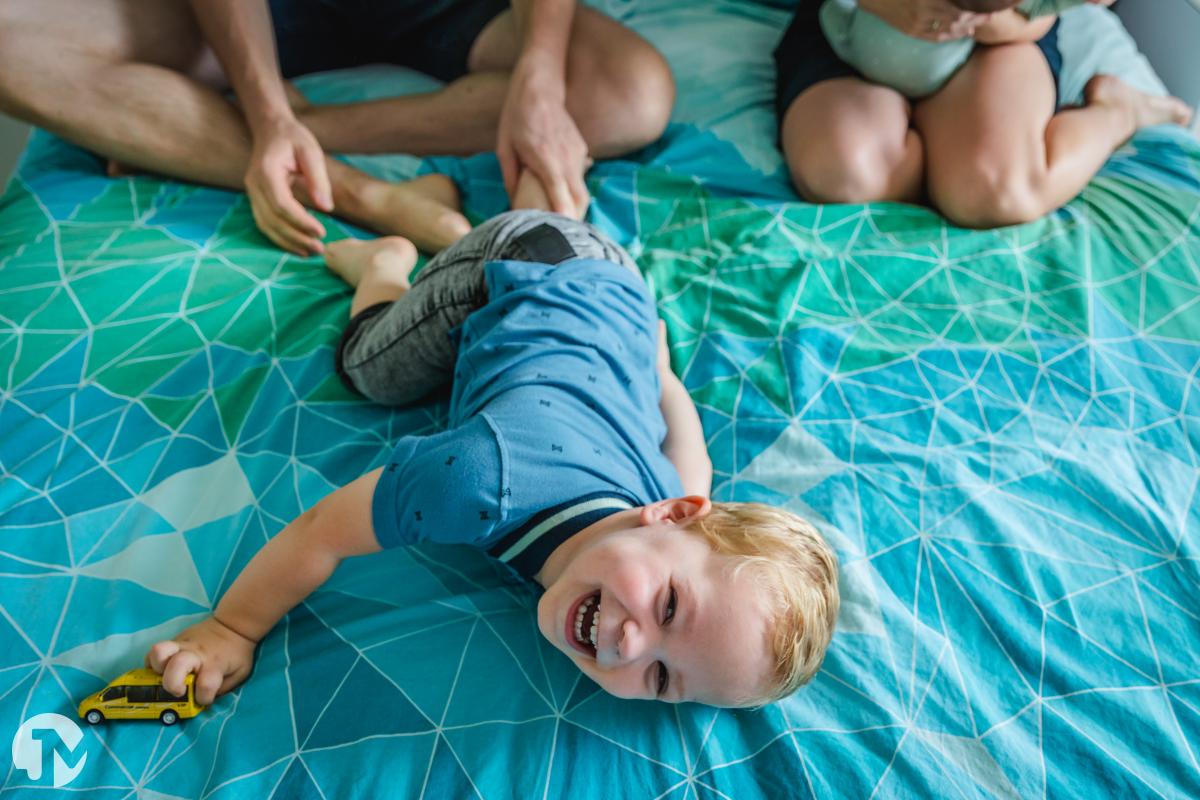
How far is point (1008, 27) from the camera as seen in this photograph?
1.35 metres

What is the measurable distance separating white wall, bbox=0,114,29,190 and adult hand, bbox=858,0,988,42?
163 cm

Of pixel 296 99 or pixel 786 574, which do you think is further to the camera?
pixel 296 99

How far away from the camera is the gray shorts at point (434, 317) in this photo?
1.00 m

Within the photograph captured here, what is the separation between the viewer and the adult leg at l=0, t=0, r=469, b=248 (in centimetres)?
123

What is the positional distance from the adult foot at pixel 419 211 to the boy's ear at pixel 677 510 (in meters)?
0.58

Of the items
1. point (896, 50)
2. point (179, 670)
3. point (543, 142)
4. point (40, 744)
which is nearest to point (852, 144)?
point (896, 50)

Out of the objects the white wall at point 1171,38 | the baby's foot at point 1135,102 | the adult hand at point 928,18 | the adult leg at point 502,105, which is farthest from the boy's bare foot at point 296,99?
the white wall at point 1171,38

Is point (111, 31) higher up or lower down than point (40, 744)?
higher up

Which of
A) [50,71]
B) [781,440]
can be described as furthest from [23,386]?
[781,440]

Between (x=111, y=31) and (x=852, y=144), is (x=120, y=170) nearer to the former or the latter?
(x=111, y=31)

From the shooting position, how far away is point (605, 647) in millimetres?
714

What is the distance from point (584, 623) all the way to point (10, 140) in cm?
172

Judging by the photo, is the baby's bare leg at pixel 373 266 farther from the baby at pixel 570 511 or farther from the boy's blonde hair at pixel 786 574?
the boy's blonde hair at pixel 786 574

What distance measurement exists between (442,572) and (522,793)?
24 centimetres
